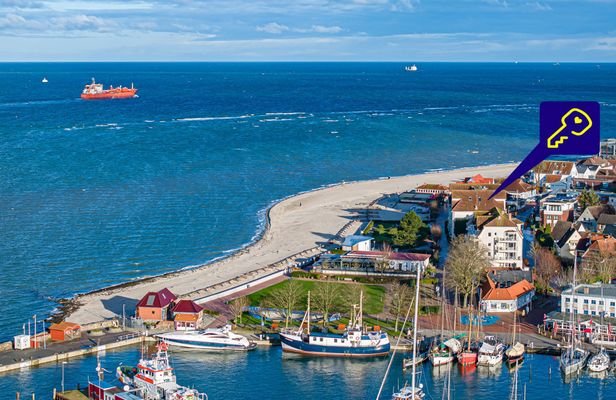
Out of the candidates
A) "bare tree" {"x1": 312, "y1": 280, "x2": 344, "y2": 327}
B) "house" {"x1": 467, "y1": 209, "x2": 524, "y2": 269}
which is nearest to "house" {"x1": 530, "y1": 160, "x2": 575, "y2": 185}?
"house" {"x1": 467, "y1": 209, "x2": 524, "y2": 269}

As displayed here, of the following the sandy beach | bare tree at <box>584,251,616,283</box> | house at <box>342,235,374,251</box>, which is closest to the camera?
the sandy beach

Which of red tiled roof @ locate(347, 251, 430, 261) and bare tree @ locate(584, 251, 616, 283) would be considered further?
red tiled roof @ locate(347, 251, 430, 261)

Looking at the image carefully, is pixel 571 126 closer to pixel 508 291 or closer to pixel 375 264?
pixel 508 291

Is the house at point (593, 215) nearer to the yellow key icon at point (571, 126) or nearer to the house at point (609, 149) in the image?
the house at point (609, 149)

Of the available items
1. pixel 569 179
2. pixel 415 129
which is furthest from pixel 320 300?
pixel 415 129

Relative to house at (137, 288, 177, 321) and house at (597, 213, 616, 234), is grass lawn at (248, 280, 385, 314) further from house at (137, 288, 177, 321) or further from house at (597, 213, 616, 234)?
house at (597, 213, 616, 234)

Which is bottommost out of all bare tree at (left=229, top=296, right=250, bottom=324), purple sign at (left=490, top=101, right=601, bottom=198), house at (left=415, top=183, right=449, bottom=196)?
bare tree at (left=229, top=296, right=250, bottom=324)
